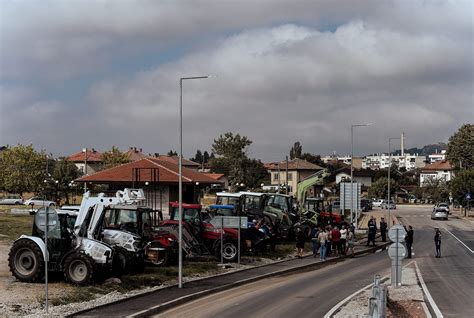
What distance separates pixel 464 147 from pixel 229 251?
9179cm

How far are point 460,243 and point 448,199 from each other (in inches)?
2597

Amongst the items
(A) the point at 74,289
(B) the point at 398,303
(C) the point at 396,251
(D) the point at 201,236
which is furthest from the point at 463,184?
(A) the point at 74,289

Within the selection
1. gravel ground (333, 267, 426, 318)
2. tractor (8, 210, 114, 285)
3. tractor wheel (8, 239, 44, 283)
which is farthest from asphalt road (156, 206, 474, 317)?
tractor wheel (8, 239, 44, 283)

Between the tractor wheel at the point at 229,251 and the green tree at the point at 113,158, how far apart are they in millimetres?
61643

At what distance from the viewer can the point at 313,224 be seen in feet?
150

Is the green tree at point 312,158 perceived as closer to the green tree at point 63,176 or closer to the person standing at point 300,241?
the green tree at point 63,176

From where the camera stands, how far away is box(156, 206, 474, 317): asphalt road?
728 inches

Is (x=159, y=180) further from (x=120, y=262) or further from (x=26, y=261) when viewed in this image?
(x=26, y=261)

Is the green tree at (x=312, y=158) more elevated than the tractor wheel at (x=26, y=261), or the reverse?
the green tree at (x=312, y=158)

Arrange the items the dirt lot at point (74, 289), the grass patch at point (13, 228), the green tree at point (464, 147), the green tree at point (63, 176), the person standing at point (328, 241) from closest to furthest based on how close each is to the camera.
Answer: the dirt lot at point (74, 289) → the person standing at point (328, 241) → the grass patch at point (13, 228) → the green tree at point (63, 176) → the green tree at point (464, 147)

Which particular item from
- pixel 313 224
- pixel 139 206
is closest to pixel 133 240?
pixel 139 206

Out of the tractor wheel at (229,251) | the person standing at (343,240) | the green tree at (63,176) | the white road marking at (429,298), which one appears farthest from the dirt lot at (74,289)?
the green tree at (63,176)

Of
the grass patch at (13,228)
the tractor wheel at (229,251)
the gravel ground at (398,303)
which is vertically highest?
the grass patch at (13,228)

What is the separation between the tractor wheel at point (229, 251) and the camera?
100 feet
